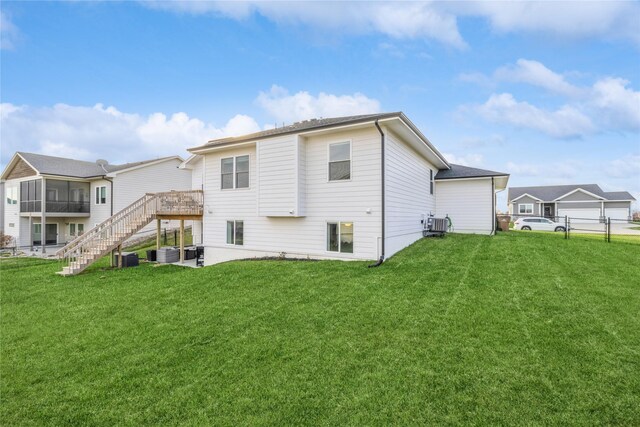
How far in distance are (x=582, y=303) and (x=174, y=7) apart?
16185 mm

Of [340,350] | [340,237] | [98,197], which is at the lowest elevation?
[340,350]

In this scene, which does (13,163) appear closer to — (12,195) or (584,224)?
(12,195)

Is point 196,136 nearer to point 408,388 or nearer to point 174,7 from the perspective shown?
point 174,7

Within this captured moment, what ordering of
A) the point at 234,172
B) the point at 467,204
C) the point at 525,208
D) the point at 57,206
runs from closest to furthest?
1. the point at 234,172
2. the point at 467,204
3. the point at 57,206
4. the point at 525,208

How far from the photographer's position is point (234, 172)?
12.1 m

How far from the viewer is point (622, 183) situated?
39.6 m

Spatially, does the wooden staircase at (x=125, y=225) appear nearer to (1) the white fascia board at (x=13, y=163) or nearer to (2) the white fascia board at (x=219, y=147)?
(2) the white fascia board at (x=219, y=147)

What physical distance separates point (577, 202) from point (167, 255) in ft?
146

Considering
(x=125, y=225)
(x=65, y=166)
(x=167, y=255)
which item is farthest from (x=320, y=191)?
(x=65, y=166)

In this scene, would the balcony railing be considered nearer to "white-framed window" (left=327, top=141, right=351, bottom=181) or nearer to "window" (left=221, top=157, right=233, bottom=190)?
"window" (left=221, top=157, right=233, bottom=190)

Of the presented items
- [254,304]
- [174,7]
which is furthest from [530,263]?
[174,7]

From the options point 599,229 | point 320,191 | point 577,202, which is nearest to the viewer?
point 320,191

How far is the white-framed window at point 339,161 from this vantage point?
967 centimetres

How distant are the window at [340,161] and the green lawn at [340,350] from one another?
3413 mm
